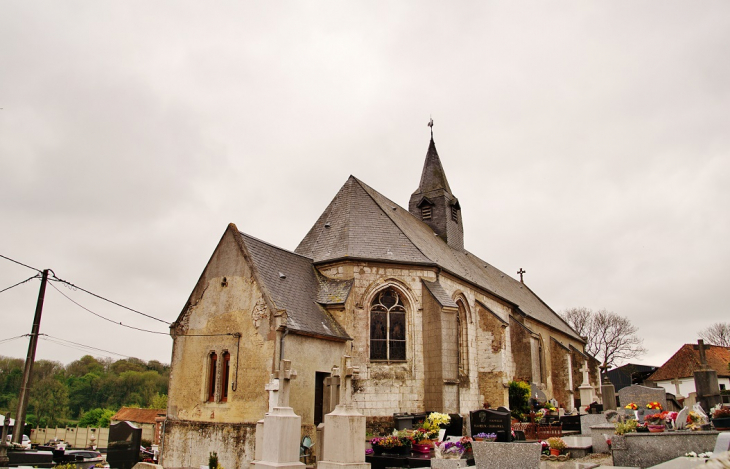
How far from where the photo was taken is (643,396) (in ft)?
59.8

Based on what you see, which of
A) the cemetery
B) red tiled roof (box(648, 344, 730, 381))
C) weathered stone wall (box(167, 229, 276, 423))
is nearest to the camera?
the cemetery

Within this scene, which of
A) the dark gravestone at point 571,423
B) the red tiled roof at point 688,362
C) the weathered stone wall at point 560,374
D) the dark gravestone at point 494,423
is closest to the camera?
the dark gravestone at point 494,423

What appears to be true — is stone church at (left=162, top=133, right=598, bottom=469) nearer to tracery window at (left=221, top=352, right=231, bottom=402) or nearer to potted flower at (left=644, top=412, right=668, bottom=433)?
tracery window at (left=221, top=352, right=231, bottom=402)

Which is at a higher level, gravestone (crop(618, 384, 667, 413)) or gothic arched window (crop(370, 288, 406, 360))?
gothic arched window (crop(370, 288, 406, 360))

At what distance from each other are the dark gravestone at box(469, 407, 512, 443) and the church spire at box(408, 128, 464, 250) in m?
15.6

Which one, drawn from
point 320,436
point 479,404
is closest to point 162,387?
point 479,404

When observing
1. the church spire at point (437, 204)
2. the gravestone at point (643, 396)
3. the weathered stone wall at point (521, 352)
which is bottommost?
the gravestone at point (643, 396)

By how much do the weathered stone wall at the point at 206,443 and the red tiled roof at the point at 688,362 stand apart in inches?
1495

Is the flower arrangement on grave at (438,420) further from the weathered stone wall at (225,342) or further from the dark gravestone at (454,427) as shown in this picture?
Answer: the weathered stone wall at (225,342)

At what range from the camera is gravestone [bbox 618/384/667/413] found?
704 inches

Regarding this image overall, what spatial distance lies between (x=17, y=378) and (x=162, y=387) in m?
14.6

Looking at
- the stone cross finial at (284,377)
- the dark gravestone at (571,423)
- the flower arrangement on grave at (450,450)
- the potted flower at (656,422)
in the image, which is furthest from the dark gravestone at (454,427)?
the potted flower at (656,422)

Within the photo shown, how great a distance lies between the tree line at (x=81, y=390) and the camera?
182ft

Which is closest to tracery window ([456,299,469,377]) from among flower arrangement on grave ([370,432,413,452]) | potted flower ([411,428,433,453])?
potted flower ([411,428,433,453])
